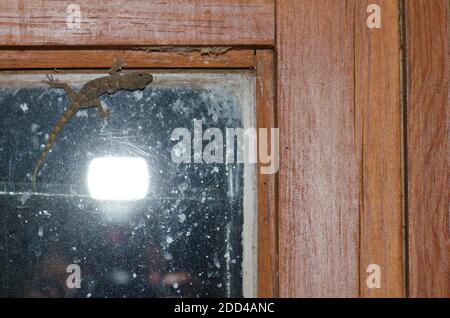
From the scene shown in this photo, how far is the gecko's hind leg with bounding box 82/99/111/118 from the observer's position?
1.43m

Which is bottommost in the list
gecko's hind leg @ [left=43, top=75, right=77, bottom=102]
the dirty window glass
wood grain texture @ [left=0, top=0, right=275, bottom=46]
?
the dirty window glass

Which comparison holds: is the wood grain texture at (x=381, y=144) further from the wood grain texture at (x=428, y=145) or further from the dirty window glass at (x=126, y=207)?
the dirty window glass at (x=126, y=207)

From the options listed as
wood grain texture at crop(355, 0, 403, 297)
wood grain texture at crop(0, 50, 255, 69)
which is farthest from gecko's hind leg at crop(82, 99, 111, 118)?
wood grain texture at crop(355, 0, 403, 297)

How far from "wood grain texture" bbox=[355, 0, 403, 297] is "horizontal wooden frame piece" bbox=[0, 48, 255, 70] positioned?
1.00ft

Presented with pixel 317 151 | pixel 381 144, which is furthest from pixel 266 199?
pixel 381 144

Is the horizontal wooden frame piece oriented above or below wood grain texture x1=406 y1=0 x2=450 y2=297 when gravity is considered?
above

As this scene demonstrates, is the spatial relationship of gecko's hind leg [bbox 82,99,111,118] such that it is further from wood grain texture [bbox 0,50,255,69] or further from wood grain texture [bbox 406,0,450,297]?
wood grain texture [bbox 406,0,450,297]

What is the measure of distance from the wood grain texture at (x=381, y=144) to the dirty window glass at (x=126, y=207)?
0.97 ft

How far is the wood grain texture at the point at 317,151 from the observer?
1442 mm

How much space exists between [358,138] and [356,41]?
26cm

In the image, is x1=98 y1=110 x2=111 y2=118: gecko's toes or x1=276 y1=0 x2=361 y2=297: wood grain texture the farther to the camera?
x1=98 y1=110 x2=111 y2=118: gecko's toes

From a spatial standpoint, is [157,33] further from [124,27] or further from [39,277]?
[39,277]

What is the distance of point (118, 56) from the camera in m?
1.51

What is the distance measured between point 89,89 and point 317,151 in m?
0.62
